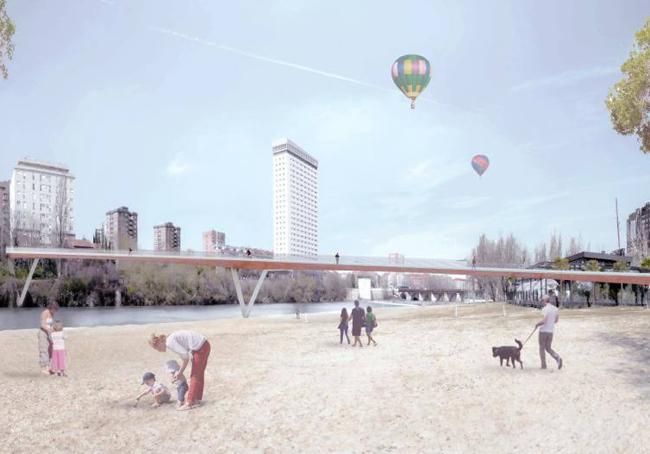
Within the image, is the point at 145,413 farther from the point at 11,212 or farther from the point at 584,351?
the point at 11,212

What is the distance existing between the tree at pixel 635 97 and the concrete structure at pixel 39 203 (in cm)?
9437

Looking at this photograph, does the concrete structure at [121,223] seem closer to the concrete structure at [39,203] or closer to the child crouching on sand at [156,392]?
the concrete structure at [39,203]

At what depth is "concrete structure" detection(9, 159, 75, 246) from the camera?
9500cm

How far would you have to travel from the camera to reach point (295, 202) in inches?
4437

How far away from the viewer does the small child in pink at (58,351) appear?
18266 millimetres

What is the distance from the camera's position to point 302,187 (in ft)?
378

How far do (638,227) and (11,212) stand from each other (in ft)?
525

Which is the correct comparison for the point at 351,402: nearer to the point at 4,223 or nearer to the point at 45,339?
the point at 45,339

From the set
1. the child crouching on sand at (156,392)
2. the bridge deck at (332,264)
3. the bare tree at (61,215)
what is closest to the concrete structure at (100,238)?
the bare tree at (61,215)

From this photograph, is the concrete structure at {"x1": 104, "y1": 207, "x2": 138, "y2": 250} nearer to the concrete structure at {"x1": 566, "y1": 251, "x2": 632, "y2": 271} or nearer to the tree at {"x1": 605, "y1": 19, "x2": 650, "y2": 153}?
the concrete structure at {"x1": 566, "y1": 251, "x2": 632, "y2": 271}

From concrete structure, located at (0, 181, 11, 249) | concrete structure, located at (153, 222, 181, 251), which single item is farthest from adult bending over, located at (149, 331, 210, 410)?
concrete structure, located at (153, 222, 181, 251)

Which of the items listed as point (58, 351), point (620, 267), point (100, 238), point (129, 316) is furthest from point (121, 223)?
point (58, 351)

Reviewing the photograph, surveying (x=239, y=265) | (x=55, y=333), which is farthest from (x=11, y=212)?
(x=55, y=333)

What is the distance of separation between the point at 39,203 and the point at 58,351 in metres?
91.4
